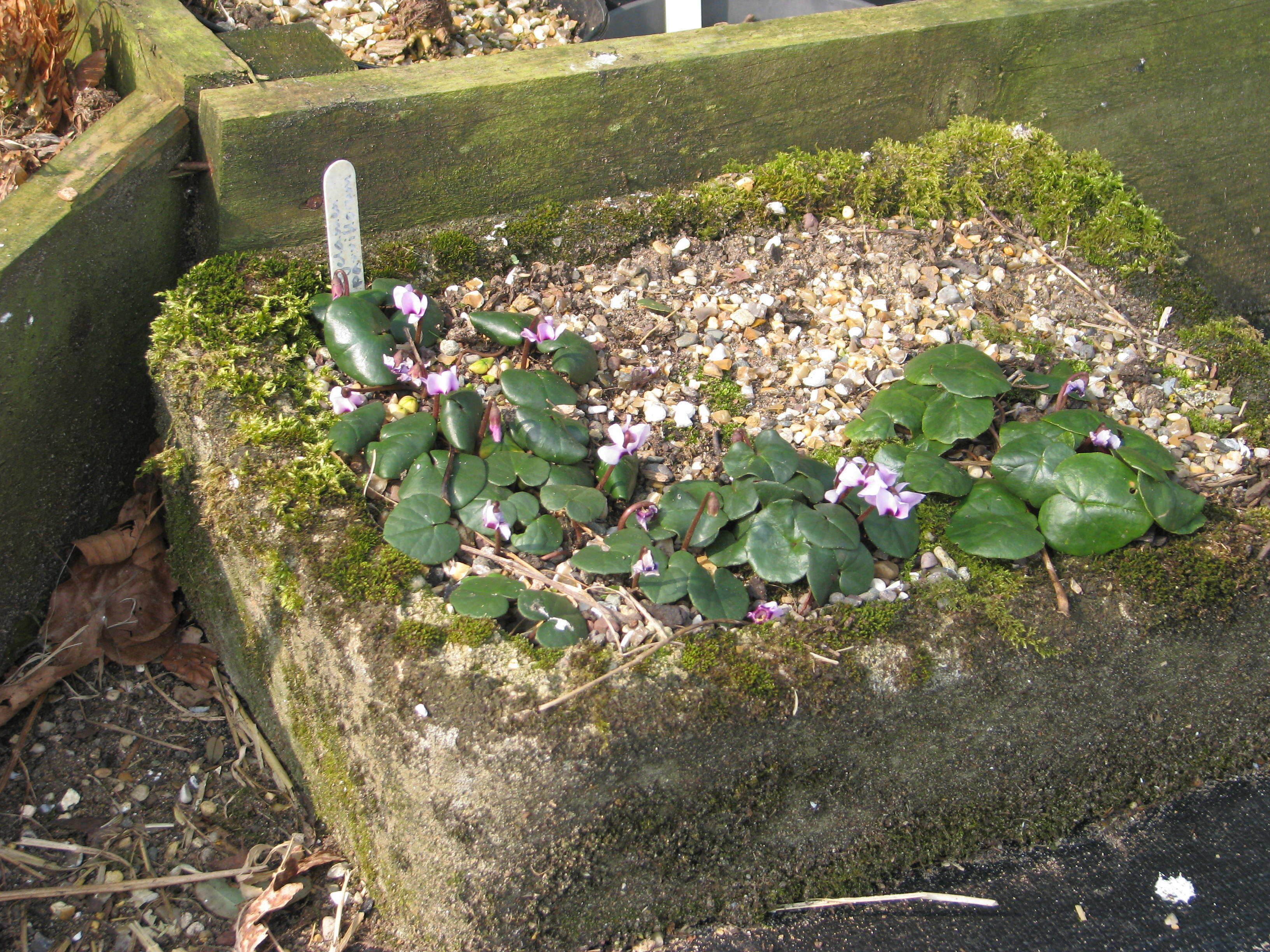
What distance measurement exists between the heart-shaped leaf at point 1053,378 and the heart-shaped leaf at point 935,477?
43 centimetres

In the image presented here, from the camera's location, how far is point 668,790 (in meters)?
1.73

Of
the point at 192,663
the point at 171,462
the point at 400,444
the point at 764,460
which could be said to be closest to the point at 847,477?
the point at 764,460

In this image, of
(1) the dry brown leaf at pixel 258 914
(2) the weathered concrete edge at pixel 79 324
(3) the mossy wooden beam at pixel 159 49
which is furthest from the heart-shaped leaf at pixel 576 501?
(3) the mossy wooden beam at pixel 159 49

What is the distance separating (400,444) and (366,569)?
0.32 metres

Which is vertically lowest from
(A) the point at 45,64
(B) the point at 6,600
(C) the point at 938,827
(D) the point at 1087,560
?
(C) the point at 938,827

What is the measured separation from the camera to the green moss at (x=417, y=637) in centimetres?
176

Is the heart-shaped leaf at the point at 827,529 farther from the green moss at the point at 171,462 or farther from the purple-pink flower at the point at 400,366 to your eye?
the green moss at the point at 171,462

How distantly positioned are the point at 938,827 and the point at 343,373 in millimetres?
1702

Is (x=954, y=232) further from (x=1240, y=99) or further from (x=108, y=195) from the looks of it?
(x=108, y=195)

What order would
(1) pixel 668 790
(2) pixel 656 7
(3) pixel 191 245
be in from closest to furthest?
1. (1) pixel 668 790
2. (3) pixel 191 245
3. (2) pixel 656 7

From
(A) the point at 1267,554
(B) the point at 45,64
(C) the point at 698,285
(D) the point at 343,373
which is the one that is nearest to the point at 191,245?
(D) the point at 343,373

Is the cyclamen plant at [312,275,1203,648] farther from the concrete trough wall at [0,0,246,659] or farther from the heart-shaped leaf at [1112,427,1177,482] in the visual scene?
the concrete trough wall at [0,0,246,659]

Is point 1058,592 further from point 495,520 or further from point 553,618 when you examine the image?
point 495,520

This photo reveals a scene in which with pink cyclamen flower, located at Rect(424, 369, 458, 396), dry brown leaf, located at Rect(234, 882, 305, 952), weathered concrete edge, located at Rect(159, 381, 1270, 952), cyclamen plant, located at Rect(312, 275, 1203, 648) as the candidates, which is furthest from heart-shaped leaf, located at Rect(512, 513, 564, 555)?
dry brown leaf, located at Rect(234, 882, 305, 952)
